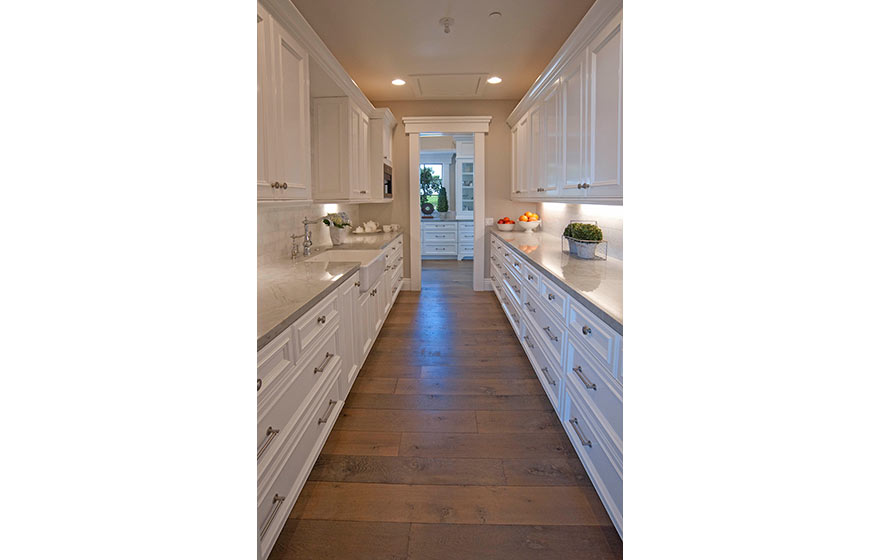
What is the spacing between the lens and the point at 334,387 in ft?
7.90

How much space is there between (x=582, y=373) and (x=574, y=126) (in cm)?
163

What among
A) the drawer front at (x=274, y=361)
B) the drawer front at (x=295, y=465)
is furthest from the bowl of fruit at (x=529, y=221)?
the drawer front at (x=274, y=361)

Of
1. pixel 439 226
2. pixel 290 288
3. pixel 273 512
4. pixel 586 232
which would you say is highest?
pixel 439 226

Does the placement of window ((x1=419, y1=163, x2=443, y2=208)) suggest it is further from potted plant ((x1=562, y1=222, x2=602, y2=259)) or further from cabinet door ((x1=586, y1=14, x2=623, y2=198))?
cabinet door ((x1=586, y1=14, x2=623, y2=198))

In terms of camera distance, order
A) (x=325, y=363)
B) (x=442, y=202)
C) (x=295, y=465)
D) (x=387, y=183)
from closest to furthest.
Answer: (x=295, y=465)
(x=325, y=363)
(x=387, y=183)
(x=442, y=202)

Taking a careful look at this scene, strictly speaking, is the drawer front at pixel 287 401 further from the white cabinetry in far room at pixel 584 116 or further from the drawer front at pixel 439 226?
the drawer front at pixel 439 226

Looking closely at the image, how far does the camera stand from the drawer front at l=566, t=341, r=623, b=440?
155cm

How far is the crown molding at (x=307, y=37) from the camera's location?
2.14m

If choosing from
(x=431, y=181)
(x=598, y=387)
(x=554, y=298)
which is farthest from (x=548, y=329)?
(x=431, y=181)

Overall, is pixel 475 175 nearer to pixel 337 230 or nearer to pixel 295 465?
pixel 337 230

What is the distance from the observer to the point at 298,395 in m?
1.78

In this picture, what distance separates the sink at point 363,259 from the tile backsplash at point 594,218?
60.4 inches

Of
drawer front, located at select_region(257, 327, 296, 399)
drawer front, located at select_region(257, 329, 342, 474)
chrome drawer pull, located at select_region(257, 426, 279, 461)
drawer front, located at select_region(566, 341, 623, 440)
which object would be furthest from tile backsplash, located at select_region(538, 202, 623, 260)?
chrome drawer pull, located at select_region(257, 426, 279, 461)
